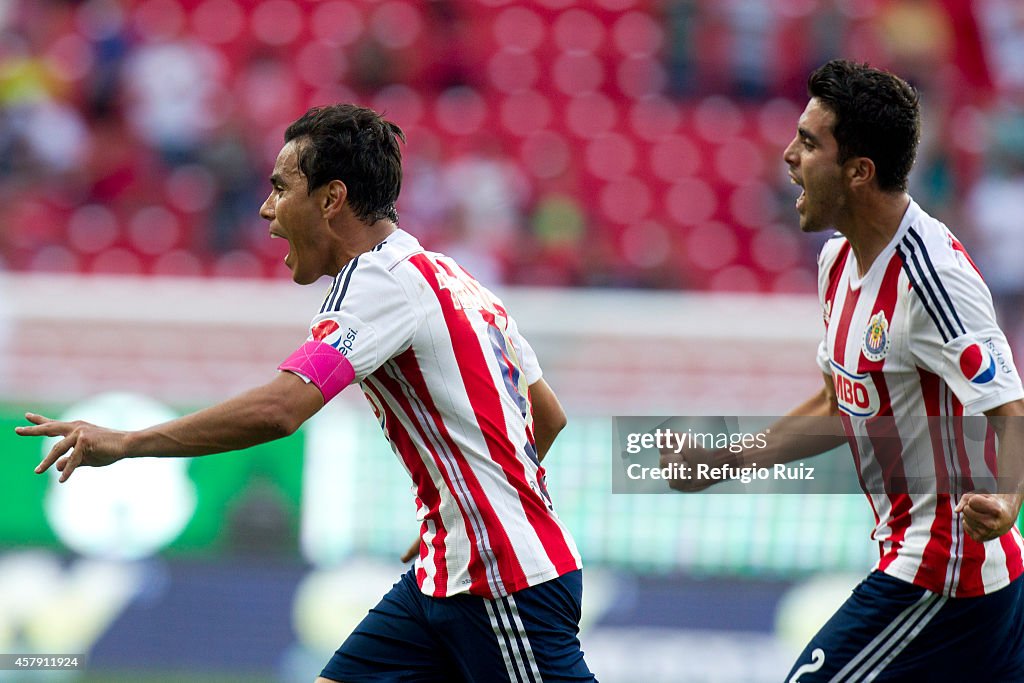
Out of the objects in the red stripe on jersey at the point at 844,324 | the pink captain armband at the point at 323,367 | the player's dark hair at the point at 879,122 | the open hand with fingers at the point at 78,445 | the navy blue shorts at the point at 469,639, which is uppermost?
the player's dark hair at the point at 879,122

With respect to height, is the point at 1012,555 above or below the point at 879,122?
below

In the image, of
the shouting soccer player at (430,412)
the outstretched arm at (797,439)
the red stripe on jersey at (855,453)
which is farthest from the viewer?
the outstretched arm at (797,439)

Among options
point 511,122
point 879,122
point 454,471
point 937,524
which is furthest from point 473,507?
point 511,122

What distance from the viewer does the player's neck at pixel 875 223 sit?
387 centimetres

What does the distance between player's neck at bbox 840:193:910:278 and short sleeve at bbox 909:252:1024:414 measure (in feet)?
0.69

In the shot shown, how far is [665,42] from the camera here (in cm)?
1346

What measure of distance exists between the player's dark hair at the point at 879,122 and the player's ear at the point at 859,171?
0.04 ft

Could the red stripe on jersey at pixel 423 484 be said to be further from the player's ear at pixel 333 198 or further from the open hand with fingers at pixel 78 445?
the open hand with fingers at pixel 78 445

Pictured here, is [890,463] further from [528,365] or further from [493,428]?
[493,428]

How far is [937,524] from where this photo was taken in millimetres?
3855

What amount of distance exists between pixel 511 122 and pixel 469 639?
9.86m

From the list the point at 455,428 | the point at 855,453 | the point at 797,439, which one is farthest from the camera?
the point at 797,439

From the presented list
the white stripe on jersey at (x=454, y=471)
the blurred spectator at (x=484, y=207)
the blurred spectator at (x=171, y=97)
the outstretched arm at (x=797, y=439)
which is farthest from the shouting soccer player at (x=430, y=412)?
the blurred spectator at (x=171, y=97)

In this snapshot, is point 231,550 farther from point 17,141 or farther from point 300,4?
point 300,4
